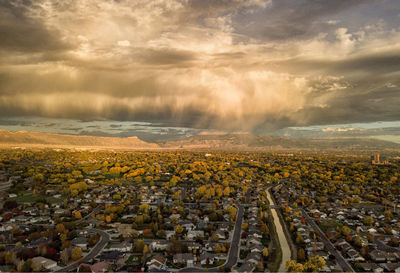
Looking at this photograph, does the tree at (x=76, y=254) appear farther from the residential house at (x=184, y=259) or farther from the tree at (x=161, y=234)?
the residential house at (x=184, y=259)

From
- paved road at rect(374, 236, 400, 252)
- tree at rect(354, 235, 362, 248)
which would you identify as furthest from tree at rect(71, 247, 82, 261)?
paved road at rect(374, 236, 400, 252)

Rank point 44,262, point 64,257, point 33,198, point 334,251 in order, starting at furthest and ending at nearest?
point 33,198 → point 334,251 → point 64,257 → point 44,262

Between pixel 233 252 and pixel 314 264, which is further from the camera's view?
pixel 233 252

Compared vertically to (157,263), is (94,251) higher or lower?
lower

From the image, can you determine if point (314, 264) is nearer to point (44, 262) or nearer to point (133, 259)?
point (133, 259)

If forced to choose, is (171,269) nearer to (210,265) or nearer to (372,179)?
(210,265)

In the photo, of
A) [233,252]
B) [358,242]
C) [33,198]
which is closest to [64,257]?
[233,252]

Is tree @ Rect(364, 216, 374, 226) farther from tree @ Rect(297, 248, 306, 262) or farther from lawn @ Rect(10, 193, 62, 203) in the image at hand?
Result: lawn @ Rect(10, 193, 62, 203)

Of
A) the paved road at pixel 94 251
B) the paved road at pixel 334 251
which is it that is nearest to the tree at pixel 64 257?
the paved road at pixel 94 251

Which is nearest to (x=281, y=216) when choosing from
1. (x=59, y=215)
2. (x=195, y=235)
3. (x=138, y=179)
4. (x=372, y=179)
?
(x=195, y=235)
